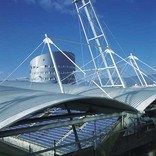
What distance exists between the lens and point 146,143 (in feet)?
67.1

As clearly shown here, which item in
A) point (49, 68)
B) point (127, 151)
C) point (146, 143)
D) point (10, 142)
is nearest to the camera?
point (127, 151)

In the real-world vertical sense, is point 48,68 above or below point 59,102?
above

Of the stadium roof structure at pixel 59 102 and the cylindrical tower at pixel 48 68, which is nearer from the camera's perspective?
the stadium roof structure at pixel 59 102

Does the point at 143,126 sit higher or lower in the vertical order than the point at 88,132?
lower

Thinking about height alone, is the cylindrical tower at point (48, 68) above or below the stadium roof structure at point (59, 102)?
above

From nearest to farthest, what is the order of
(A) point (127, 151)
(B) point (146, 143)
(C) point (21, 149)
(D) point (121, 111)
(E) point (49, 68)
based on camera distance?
(D) point (121, 111)
(A) point (127, 151)
(B) point (146, 143)
(C) point (21, 149)
(E) point (49, 68)

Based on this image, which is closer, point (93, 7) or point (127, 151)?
point (127, 151)

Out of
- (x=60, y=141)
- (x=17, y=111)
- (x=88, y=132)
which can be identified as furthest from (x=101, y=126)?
(x=17, y=111)

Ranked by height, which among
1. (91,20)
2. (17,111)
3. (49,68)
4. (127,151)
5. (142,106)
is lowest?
(127,151)

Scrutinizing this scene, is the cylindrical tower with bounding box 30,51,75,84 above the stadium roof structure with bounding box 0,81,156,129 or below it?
above

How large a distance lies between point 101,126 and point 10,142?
402 inches

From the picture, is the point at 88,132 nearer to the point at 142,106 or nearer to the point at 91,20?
the point at 142,106

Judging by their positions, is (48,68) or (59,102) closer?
(59,102)

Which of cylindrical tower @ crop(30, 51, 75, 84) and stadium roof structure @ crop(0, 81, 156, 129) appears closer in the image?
stadium roof structure @ crop(0, 81, 156, 129)
